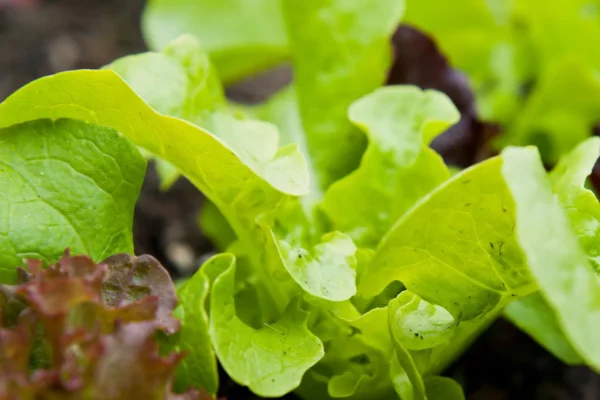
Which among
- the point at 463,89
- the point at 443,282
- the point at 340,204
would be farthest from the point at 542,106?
the point at 443,282

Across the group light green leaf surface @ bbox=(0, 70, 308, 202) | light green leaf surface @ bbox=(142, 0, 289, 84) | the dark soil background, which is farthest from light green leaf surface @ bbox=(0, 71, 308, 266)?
light green leaf surface @ bbox=(142, 0, 289, 84)

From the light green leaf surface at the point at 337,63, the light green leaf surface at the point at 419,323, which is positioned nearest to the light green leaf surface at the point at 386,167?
the light green leaf surface at the point at 337,63

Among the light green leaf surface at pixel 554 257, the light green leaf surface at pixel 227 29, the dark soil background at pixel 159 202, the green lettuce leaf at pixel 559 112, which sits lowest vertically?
the dark soil background at pixel 159 202

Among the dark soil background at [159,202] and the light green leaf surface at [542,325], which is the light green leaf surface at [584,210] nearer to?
the light green leaf surface at [542,325]

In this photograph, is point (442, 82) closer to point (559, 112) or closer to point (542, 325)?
point (559, 112)

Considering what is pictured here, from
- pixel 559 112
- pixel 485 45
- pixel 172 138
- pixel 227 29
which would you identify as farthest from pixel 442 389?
pixel 227 29
